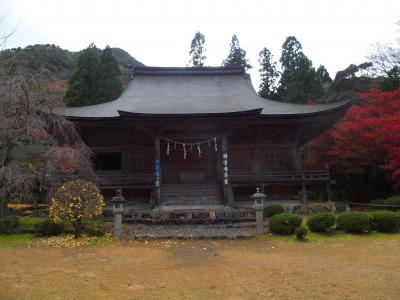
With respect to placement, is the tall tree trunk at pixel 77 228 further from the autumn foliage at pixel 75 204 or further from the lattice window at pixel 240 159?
the lattice window at pixel 240 159

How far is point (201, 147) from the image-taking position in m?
21.5

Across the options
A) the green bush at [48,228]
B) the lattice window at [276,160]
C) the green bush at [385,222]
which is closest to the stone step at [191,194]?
the lattice window at [276,160]

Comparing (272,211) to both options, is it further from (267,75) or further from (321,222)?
(267,75)

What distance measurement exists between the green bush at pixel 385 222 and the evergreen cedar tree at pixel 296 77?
28.5 meters

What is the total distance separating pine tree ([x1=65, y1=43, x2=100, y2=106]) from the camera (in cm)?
3819

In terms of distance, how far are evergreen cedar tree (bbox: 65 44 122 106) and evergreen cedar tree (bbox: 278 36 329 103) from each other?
773 inches

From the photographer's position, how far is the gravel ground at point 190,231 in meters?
12.8

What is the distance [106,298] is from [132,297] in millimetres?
442

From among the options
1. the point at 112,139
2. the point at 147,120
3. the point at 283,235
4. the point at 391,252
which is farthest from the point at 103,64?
the point at 391,252

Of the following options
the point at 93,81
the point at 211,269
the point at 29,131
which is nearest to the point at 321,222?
the point at 211,269

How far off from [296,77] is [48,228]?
37467 millimetres

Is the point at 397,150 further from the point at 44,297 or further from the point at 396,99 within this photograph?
the point at 44,297

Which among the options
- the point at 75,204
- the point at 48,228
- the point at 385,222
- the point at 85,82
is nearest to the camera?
the point at 75,204

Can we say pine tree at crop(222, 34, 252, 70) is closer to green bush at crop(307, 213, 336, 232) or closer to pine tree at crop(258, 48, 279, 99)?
pine tree at crop(258, 48, 279, 99)
